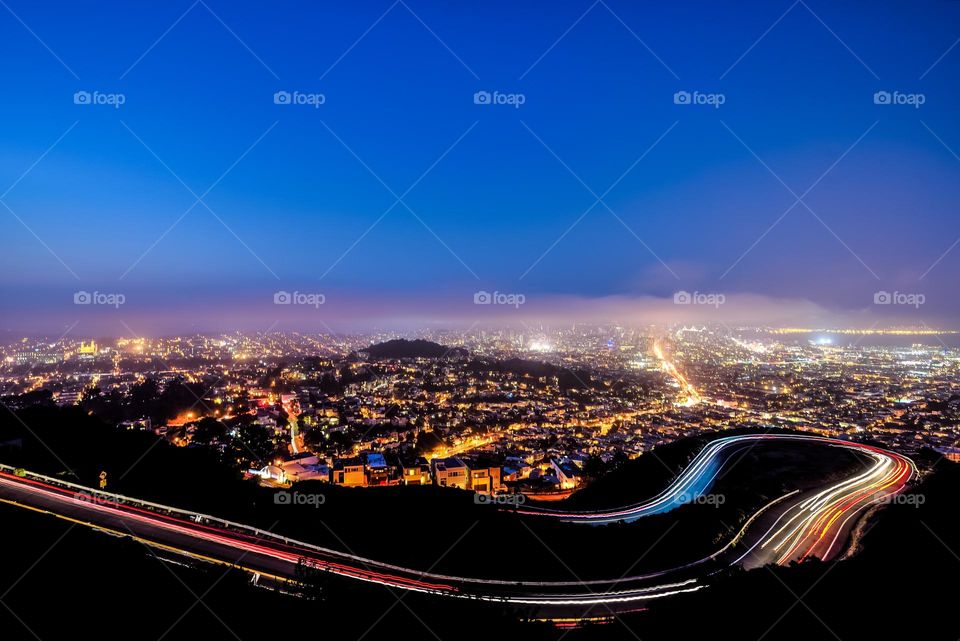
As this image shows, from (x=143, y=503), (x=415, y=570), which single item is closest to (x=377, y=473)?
(x=143, y=503)

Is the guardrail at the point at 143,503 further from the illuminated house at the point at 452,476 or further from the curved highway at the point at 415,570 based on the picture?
the illuminated house at the point at 452,476

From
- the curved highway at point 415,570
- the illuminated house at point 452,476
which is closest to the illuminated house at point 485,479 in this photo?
the illuminated house at point 452,476

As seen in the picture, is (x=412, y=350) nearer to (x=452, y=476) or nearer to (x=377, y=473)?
(x=377, y=473)

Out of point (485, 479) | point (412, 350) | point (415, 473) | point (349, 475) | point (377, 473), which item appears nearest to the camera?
point (349, 475)

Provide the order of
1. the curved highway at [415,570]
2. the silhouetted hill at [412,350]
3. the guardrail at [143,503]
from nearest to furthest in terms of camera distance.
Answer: the curved highway at [415,570]
the guardrail at [143,503]
the silhouetted hill at [412,350]

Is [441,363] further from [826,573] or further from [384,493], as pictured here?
[826,573]

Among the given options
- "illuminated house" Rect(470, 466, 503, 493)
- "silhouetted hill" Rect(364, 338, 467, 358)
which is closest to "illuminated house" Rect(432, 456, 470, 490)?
"illuminated house" Rect(470, 466, 503, 493)

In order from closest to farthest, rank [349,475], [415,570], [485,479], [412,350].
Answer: [415,570] < [349,475] < [485,479] < [412,350]

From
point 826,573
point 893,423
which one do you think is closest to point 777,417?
point 893,423

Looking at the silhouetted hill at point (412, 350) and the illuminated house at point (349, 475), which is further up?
the silhouetted hill at point (412, 350)
